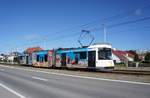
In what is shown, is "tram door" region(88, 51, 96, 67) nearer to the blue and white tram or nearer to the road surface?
the blue and white tram

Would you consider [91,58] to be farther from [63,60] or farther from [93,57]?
[63,60]

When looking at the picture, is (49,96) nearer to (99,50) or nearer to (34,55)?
(99,50)

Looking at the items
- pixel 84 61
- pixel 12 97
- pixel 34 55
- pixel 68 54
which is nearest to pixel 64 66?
pixel 68 54

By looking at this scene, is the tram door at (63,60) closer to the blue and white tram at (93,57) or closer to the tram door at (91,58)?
the blue and white tram at (93,57)

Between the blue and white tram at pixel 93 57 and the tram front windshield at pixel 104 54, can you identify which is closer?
the blue and white tram at pixel 93 57

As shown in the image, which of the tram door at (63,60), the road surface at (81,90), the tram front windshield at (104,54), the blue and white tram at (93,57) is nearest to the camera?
the road surface at (81,90)

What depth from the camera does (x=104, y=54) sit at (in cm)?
3419

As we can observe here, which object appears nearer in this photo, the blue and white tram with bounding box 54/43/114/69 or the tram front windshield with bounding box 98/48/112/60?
the blue and white tram with bounding box 54/43/114/69

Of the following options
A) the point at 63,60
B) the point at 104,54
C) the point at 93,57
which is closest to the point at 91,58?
the point at 93,57

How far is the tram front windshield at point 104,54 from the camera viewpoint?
3362 cm

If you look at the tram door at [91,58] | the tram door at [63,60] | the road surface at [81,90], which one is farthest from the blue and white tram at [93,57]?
the road surface at [81,90]

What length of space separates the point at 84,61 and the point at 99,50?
100 inches

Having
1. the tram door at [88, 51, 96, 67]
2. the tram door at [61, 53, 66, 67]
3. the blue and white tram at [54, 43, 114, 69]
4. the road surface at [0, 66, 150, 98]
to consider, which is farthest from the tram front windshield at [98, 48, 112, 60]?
the road surface at [0, 66, 150, 98]

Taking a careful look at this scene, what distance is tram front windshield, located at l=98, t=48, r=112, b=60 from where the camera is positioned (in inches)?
1324
